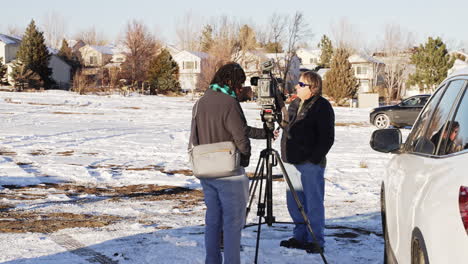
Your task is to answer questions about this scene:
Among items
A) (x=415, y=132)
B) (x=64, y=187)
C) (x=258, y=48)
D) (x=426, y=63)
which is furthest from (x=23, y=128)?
(x=258, y=48)

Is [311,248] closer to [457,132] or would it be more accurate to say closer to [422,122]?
[422,122]

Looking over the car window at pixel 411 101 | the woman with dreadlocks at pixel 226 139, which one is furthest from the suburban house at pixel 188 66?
the woman with dreadlocks at pixel 226 139

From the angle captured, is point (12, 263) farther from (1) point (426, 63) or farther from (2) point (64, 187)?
(1) point (426, 63)

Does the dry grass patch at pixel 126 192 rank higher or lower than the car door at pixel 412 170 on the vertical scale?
lower

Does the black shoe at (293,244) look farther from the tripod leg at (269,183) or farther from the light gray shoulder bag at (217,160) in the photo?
the light gray shoulder bag at (217,160)

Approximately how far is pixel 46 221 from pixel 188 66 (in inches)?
3144

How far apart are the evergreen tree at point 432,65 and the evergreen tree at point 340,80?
620 centimetres

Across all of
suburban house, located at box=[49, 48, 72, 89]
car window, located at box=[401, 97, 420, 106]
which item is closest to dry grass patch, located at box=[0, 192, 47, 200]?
car window, located at box=[401, 97, 420, 106]

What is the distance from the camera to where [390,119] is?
26.6m

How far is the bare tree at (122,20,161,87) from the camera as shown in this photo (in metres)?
76.5

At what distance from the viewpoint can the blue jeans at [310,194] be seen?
633 centimetres

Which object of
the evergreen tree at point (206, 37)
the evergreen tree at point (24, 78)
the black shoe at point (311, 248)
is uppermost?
the evergreen tree at point (206, 37)

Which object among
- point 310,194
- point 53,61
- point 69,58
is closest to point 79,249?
point 310,194

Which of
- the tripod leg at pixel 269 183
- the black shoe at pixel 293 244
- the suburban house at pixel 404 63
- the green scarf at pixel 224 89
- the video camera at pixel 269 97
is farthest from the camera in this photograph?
the suburban house at pixel 404 63
